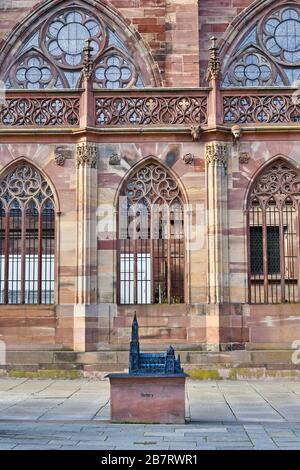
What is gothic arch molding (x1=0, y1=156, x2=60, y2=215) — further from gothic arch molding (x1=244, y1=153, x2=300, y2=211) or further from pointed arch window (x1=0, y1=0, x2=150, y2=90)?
pointed arch window (x1=0, y1=0, x2=150, y2=90)

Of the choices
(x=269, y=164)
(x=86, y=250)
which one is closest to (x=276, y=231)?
(x=269, y=164)

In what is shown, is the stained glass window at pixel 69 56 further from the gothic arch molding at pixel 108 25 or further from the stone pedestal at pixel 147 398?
the stone pedestal at pixel 147 398

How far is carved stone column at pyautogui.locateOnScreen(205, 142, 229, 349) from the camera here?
1761 cm

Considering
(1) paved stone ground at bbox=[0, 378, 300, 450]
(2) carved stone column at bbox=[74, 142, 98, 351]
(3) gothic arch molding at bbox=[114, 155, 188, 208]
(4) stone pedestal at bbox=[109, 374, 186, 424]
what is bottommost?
(1) paved stone ground at bbox=[0, 378, 300, 450]

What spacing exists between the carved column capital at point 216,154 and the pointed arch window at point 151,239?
3.53 feet

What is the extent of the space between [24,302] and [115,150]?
4.50 metres

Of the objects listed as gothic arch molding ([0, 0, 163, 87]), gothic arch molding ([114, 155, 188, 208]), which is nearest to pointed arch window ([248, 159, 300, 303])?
gothic arch molding ([114, 155, 188, 208])

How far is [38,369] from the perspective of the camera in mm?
17281

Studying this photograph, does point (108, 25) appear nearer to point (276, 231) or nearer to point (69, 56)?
point (69, 56)

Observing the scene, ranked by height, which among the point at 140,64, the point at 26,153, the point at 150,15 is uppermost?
the point at 150,15

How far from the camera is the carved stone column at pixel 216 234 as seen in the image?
17609 mm

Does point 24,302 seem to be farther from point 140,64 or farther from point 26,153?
point 140,64
